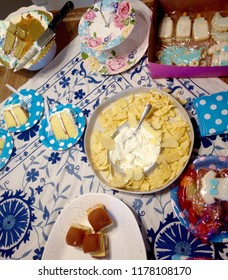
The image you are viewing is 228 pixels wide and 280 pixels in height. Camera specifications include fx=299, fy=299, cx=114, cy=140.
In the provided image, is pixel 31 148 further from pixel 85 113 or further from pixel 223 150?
pixel 223 150

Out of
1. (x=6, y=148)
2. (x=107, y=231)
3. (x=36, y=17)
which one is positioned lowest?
(x=107, y=231)

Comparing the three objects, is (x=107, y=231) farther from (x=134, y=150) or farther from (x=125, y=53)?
(x=125, y=53)

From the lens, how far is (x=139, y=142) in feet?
2.48

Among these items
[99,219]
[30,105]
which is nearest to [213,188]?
[99,219]

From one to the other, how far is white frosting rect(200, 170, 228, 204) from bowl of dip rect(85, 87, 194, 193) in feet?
0.22

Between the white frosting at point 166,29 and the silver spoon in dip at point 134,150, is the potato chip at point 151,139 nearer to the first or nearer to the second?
the silver spoon in dip at point 134,150

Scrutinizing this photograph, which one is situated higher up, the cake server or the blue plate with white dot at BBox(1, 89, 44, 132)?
the cake server

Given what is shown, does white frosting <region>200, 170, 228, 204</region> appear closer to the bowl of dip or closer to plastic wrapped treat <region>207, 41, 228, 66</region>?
the bowl of dip

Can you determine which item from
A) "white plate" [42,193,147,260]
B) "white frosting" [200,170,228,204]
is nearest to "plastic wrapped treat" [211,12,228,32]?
"white frosting" [200,170,228,204]

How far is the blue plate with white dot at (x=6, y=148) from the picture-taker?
2.88 ft

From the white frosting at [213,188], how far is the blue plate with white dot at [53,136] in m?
0.36

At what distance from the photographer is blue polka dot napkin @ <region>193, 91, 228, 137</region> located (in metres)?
0.73

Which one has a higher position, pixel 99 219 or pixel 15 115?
pixel 15 115

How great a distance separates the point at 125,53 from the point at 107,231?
511 millimetres
